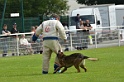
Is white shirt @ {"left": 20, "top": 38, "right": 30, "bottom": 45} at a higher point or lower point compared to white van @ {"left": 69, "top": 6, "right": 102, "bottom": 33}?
lower

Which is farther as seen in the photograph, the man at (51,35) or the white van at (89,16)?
the white van at (89,16)

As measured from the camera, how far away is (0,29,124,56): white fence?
27719 mm

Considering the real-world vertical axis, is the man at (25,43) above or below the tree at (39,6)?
below

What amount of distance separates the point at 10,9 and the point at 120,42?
2173 centimetres

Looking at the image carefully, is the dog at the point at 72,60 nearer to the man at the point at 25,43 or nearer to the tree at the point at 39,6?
the man at the point at 25,43

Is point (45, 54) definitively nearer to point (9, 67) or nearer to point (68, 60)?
point (68, 60)

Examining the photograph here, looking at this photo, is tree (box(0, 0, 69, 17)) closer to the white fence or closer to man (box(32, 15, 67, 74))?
the white fence

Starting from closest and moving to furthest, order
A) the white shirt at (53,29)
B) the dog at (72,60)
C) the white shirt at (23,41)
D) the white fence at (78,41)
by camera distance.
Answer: the dog at (72,60)
the white shirt at (53,29)
the white fence at (78,41)
the white shirt at (23,41)

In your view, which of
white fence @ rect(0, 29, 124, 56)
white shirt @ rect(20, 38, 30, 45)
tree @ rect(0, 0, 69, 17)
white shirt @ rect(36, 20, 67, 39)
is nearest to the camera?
white shirt @ rect(36, 20, 67, 39)

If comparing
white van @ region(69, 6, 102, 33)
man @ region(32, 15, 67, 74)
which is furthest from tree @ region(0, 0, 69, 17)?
man @ region(32, 15, 67, 74)

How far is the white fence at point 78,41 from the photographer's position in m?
27.7

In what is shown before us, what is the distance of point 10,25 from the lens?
43062 millimetres

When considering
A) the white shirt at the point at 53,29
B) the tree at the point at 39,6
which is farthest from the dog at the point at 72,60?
the tree at the point at 39,6

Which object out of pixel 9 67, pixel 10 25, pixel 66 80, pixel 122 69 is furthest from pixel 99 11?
pixel 66 80
